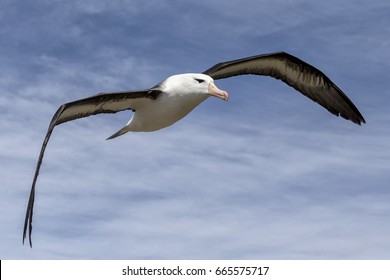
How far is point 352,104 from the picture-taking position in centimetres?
1443

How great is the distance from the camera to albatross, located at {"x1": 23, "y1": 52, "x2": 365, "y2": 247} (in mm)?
11852

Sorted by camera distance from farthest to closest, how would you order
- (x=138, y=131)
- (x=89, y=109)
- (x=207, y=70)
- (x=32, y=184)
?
(x=207, y=70) < (x=138, y=131) < (x=89, y=109) < (x=32, y=184)

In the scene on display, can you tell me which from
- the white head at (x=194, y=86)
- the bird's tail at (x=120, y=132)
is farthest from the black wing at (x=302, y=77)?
the bird's tail at (x=120, y=132)

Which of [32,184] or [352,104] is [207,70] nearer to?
[352,104]

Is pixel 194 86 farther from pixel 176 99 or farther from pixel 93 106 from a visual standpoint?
pixel 93 106

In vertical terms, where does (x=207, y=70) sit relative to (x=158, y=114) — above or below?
above

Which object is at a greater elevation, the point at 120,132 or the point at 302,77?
the point at 302,77

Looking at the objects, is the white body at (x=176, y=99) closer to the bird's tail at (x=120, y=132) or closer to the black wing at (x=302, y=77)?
the bird's tail at (x=120, y=132)

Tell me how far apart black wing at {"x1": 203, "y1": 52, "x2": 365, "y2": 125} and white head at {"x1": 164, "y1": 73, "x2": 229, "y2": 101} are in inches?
63.6

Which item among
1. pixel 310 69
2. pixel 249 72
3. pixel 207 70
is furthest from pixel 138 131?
pixel 310 69

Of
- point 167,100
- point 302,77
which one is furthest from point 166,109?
point 302,77

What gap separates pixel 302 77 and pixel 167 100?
3760 millimetres

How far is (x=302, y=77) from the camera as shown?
1464 cm
